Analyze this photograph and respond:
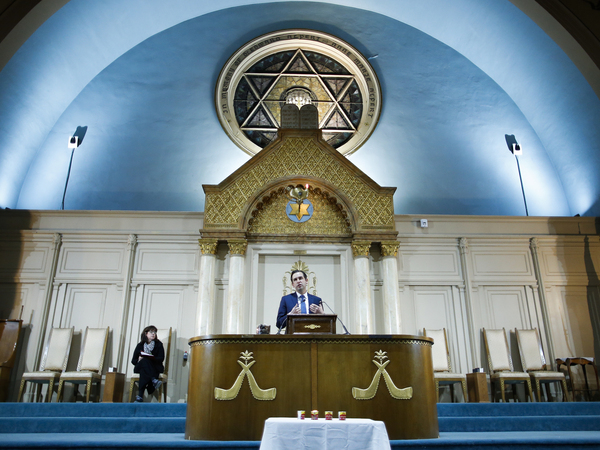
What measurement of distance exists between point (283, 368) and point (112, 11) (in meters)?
7.10

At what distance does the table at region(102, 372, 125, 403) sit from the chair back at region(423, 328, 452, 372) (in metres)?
4.71

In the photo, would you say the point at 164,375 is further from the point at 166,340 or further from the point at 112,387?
the point at 112,387

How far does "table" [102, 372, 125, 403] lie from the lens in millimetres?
6871

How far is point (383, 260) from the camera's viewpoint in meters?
8.05

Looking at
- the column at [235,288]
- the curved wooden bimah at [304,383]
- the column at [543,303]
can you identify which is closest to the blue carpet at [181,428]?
the curved wooden bimah at [304,383]

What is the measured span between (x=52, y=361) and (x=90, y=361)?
21.7 inches

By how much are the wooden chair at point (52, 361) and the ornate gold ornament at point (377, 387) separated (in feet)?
16.5

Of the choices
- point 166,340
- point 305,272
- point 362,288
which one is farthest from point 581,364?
point 166,340

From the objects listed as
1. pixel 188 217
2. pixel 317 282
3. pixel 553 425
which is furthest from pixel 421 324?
pixel 188 217

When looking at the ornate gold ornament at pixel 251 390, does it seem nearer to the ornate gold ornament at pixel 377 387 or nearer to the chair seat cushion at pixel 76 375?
the ornate gold ornament at pixel 377 387

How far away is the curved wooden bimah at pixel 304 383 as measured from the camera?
3.97 metres

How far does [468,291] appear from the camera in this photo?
8.34m

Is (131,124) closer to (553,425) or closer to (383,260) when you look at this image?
(383,260)

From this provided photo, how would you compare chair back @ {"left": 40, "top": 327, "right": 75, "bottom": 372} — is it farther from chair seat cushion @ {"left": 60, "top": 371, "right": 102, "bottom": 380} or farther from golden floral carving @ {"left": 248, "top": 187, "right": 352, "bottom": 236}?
golden floral carving @ {"left": 248, "top": 187, "right": 352, "bottom": 236}
